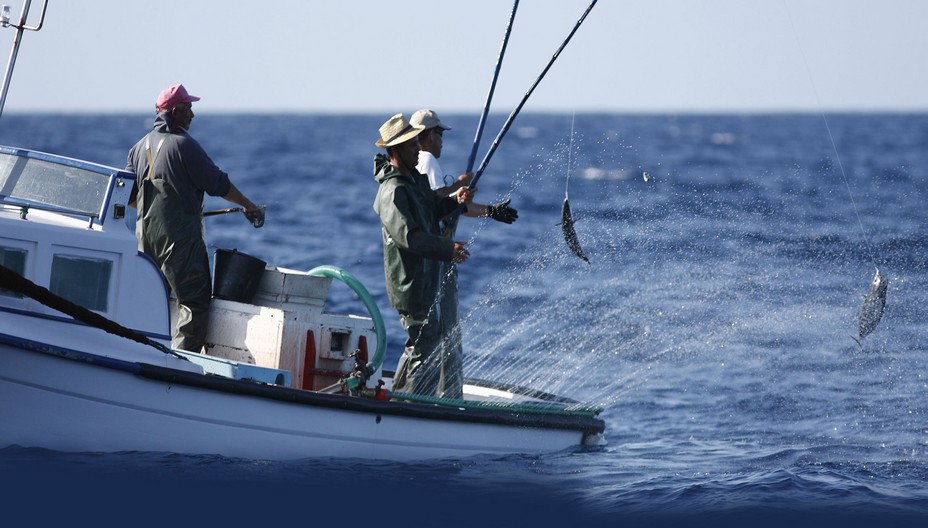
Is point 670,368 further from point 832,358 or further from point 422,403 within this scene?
point 422,403

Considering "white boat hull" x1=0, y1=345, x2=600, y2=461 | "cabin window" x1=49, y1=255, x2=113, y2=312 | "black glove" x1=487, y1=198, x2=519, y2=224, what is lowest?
"white boat hull" x1=0, y1=345, x2=600, y2=461

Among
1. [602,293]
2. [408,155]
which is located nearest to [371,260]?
[602,293]

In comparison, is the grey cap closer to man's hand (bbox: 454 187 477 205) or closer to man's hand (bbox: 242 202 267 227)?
man's hand (bbox: 454 187 477 205)

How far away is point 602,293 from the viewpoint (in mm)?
15867

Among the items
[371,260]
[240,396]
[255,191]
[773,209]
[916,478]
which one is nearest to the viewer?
[240,396]

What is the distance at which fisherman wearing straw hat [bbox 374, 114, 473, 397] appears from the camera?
29.1 ft

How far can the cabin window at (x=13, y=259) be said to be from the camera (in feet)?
26.8

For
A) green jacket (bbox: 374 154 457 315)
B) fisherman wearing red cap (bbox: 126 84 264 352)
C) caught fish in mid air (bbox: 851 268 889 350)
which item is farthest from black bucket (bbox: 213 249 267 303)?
caught fish in mid air (bbox: 851 268 889 350)

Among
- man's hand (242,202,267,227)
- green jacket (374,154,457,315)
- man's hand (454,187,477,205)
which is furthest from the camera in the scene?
man's hand (242,202,267,227)

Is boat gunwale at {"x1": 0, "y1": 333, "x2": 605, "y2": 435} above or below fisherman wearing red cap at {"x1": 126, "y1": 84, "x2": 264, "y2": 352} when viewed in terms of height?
below

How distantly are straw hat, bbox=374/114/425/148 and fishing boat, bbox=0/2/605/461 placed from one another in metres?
0.97

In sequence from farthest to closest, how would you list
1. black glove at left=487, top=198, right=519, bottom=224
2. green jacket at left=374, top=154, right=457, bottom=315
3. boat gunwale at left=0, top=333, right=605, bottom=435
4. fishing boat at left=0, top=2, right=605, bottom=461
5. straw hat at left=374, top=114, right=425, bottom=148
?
black glove at left=487, top=198, right=519, bottom=224, straw hat at left=374, top=114, right=425, bottom=148, green jacket at left=374, top=154, right=457, bottom=315, fishing boat at left=0, top=2, right=605, bottom=461, boat gunwale at left=0, top=333, right=605, bottom=435

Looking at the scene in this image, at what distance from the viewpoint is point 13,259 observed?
819cm

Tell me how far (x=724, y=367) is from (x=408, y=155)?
4950mm
